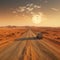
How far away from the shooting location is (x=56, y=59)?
46.8 ft

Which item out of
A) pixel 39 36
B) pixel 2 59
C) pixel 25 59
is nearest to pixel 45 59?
pixel 25 59

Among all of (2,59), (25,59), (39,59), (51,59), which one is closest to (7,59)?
(2,59)

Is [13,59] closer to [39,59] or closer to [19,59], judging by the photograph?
[19,59]

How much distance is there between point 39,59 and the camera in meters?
14.1

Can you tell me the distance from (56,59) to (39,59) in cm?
171

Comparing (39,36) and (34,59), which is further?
(39,36)

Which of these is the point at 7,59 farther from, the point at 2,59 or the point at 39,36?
the point at 39,36

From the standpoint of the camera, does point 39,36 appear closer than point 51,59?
No

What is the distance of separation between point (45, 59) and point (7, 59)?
3.80 metres

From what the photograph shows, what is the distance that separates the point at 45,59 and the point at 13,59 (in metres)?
3.17

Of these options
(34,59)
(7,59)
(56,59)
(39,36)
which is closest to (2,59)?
(7,59)

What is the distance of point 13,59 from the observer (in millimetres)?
14211

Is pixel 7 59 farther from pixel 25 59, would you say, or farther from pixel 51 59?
pixel 51 59

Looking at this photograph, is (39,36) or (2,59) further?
(39,36)
